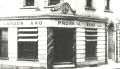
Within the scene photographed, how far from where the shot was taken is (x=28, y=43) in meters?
19.2

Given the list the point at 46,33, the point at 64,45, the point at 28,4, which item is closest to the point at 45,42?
the point at 46,33

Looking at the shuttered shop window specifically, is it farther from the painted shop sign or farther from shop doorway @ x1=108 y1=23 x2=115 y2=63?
shop doorway @ x1=108 y1=23 x2=115 y2=63

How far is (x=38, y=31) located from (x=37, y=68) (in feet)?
8.95

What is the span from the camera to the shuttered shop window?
19.0 meters

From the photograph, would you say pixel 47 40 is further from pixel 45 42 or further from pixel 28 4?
Answer: pixel 28 4

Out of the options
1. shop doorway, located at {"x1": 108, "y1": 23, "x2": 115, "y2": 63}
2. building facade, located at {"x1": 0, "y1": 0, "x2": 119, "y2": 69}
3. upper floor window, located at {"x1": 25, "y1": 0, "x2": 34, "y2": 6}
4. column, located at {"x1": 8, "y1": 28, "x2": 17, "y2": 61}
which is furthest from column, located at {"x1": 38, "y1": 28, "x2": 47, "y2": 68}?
shop doorway, located at {"x1": 108, "y1": 23, "x2": 115, "y2": 63}

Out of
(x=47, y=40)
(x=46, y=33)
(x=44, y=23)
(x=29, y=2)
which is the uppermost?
(x=29, y=2)

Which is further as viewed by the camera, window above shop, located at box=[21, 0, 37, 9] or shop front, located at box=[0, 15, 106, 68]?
window above shop, located at box=[21, 0, 37, 9]

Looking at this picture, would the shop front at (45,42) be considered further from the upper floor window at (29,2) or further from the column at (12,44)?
the upper floor window at (29,2)

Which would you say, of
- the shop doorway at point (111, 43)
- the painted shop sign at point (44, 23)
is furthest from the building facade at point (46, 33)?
the shop doorway at point (111, 43)

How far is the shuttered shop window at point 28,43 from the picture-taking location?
62.3ft

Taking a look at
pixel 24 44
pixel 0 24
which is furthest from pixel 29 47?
pixel 0 24

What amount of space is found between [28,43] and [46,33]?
174cm

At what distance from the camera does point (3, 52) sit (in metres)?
20.0
